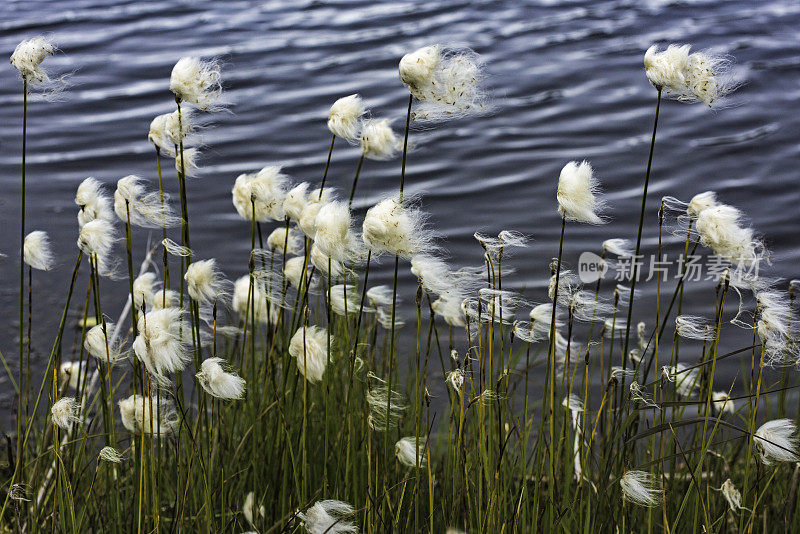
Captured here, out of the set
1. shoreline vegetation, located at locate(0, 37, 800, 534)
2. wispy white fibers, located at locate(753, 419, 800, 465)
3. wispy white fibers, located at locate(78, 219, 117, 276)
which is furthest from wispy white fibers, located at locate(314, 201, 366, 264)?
wispy white fibers, located at locate(753, 419, 800, 465)

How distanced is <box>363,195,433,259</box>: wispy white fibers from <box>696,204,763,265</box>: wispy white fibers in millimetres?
545

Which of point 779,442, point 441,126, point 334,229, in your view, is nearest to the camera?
point 334,229

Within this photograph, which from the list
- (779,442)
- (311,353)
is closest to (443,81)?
(311,353)

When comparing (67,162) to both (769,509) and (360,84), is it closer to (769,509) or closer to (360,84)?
(360,84)

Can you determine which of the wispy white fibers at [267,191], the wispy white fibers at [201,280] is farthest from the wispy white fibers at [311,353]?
the wispy white fibers at [267,191]

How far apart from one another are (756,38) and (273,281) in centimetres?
788

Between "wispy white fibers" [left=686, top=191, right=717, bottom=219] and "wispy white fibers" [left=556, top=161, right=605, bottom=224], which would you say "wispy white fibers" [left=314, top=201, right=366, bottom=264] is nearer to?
"wispy white fibers" [left=556, top=161, right=605, bottom=224]

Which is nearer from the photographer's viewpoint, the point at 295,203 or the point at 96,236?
the point at 96,236

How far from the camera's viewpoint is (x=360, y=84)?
757 centimetres

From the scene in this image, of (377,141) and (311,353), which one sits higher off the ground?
(377,141)

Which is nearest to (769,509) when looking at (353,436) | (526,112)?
(353,436)

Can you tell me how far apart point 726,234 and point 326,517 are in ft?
2.98

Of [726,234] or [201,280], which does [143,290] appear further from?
[726,234]

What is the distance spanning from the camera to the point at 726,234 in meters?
1.65
